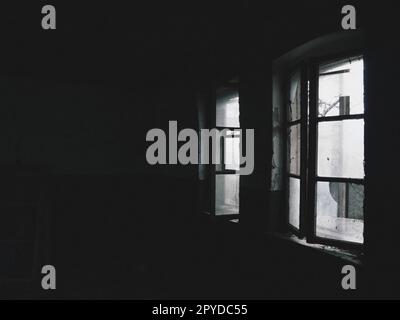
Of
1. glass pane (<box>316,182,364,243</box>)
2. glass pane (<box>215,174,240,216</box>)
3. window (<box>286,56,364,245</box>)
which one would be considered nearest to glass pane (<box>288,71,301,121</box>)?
window (<box>286,56,364,245</box>)

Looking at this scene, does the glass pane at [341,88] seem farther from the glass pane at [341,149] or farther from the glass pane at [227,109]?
the glass pane at [227,109]

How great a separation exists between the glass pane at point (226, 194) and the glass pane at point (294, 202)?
43.6 inches

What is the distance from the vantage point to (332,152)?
2430mm

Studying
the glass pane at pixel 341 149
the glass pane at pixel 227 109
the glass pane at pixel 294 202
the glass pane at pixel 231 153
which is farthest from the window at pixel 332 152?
the glass pane at pixel 227 109

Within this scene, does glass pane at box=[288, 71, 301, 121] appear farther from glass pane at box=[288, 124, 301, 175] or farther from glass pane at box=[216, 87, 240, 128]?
glass pane at box=[216, 87, 240, 128]

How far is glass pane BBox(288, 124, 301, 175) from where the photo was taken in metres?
2.86

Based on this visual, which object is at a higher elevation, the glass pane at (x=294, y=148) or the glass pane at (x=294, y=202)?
the glass pane at (x=294, y=148)

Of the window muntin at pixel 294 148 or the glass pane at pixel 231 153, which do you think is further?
the glass pane at pixel 231 153

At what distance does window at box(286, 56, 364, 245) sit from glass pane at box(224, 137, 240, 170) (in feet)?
3.93

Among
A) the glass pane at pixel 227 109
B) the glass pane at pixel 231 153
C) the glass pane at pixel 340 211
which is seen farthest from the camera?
the glass pane at pixel 227 109

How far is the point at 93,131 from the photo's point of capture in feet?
17.2

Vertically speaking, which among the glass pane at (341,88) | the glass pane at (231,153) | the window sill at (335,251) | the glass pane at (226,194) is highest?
the glass pane at (341,88)

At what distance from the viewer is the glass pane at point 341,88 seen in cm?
224
